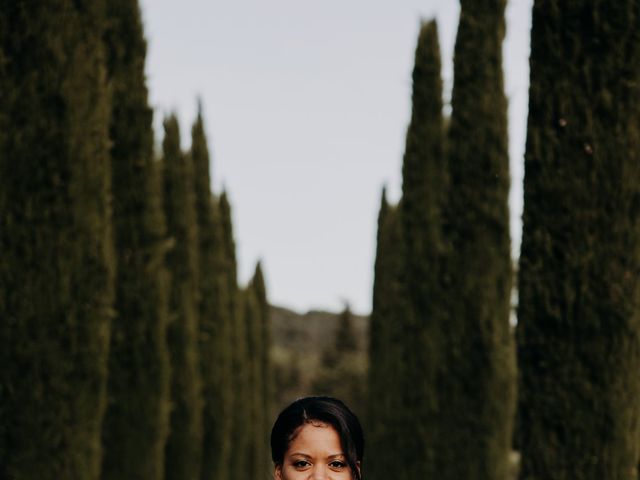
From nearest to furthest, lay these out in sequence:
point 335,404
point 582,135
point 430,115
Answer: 1. point 335,404
2. point 582,135
3. point 430,115

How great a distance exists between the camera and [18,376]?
35.1 ft

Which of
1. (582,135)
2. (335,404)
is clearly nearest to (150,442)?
(582,135)

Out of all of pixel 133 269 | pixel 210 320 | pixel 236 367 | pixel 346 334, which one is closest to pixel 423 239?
pixel 133 269

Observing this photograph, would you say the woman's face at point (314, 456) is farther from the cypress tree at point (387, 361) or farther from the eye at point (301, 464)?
the cypress tree at point (387, 361)

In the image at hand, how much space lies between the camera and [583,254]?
9758 mm

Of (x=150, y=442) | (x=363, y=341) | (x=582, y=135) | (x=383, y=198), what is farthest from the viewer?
(x=363, y=341)

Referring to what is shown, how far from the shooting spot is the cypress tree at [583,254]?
9.66m

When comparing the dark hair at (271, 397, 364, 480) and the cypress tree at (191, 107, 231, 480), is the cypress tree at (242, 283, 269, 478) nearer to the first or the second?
the cypress tree at (191, 107, 231, 480)

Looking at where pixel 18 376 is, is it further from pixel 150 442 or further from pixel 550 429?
pixel 150 442

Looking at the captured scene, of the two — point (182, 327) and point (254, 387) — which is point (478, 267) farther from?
point (254, 387)

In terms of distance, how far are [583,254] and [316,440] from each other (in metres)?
7.19

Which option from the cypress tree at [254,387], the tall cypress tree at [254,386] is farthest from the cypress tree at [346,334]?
the tall cypress tree at [254,386]

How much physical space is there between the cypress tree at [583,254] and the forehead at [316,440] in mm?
7067

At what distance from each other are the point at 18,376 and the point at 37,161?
2.17 metres
